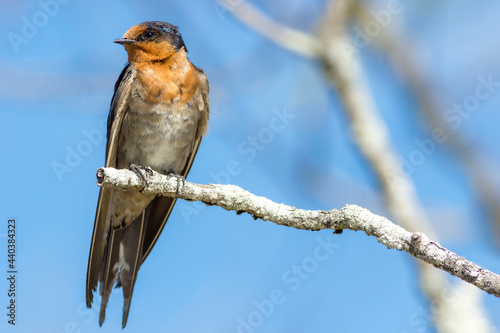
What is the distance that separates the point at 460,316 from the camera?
4918 mm

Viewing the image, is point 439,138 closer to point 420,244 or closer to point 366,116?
point 366,116

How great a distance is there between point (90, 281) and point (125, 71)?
2.12 meters

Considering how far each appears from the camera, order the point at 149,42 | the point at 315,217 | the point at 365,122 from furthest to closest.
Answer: the point at 149,42, the point at 365,122, the point at 315,217

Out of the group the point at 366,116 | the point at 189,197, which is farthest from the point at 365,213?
the point at 366,116

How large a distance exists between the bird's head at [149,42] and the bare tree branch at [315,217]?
1762mm

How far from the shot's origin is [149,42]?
610 cm

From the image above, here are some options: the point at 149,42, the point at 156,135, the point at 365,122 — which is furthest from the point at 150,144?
the point at 365,122

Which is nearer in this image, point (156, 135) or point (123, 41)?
point (156, 135)

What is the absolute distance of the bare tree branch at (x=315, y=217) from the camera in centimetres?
295

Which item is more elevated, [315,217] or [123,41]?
[123,41]

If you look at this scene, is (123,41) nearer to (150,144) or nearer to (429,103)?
(150,144)

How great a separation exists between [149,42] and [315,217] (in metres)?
3.14

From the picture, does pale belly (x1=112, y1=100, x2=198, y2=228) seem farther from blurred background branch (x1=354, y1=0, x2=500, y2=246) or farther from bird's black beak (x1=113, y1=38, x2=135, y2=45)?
blurred background branch (x1=354, y1=0, x2=500, y2=246)

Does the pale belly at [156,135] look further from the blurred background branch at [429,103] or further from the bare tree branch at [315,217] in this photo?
the blurred background branch at [429,103]
